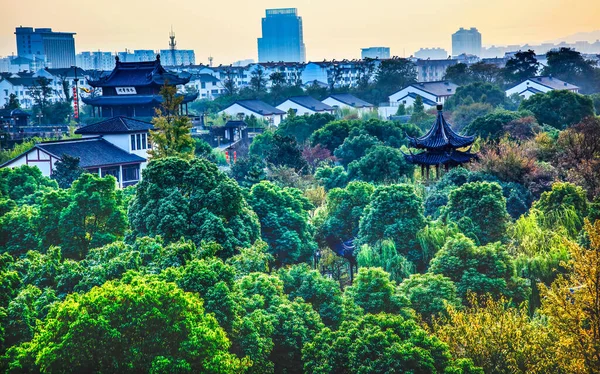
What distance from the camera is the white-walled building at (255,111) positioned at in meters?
69.7

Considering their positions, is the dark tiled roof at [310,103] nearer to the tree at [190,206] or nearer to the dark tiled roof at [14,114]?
the dark tiled roof at [14,114]

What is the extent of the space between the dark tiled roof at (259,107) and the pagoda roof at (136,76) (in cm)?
2017

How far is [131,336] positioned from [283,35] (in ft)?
551

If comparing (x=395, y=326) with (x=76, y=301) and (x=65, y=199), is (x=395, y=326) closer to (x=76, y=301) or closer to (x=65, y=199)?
(x=76, y=301)

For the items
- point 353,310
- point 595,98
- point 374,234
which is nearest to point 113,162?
point 374,234

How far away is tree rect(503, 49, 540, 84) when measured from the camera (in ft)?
262

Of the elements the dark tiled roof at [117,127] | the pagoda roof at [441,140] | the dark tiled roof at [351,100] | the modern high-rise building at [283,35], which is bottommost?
the pagoda roof at [441,140]

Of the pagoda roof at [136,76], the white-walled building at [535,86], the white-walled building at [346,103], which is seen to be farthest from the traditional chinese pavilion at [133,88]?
the white-walled building at [535,86]

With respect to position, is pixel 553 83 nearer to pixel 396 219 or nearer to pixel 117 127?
pixel 117 127

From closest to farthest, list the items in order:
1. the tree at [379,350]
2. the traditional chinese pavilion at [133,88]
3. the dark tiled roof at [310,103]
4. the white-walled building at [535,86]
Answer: the tree at [379,350] → the traditional chinese pavilion at [133,88] → the white-walled building at [535,86] → the dark tiled roof at [310,103]

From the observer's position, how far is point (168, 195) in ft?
65.1

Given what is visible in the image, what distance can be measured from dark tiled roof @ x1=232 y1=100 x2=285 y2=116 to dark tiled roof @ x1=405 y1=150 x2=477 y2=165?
38.6m

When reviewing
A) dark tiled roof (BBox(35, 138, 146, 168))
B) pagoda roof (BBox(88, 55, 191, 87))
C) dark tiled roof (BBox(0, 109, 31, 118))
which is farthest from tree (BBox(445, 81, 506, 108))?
dark tiled roof (BBox(35, 138, 146, 168))

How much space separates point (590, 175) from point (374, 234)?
9.58m
